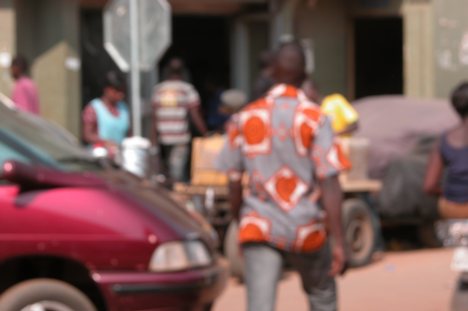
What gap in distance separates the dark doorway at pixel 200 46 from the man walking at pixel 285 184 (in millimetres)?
13830

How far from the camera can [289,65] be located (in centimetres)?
705

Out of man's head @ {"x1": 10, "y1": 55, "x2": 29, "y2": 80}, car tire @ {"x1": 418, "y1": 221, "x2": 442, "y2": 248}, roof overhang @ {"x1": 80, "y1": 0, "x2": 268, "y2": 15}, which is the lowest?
car tire @ {"x1": 418, "y1": 221, "x2": 442, "y2": 248}

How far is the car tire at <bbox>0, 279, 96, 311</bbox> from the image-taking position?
25.1ft

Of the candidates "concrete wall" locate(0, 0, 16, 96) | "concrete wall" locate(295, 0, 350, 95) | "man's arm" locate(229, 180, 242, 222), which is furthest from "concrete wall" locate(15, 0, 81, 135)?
"man's arm" locate(229, 180, 242, 222)

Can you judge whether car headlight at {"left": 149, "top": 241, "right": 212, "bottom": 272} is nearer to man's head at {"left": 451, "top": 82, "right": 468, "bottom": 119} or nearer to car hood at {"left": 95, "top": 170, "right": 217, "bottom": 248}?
car hood at {"left": 95, "top": 170, "right": 217, "bottom": 248}

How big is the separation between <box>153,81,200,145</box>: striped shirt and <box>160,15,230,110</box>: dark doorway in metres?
4.44

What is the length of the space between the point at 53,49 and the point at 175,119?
1.93 metres

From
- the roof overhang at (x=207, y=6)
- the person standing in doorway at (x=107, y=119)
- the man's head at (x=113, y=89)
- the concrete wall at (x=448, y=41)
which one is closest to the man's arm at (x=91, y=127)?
the person standing in doorway at (x=107, y=119)

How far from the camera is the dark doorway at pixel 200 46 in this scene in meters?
21.0

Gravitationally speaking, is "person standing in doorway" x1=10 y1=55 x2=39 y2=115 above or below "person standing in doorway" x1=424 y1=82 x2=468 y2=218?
above

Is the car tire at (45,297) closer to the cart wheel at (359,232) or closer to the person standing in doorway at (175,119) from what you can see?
the cart wheel at (359,232)

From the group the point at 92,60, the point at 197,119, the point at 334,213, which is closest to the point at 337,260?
the point at 334,213

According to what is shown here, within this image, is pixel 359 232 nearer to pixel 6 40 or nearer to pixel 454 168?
pixel 454 168

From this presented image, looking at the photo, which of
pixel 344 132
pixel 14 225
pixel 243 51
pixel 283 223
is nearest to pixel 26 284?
pixel 14 225
